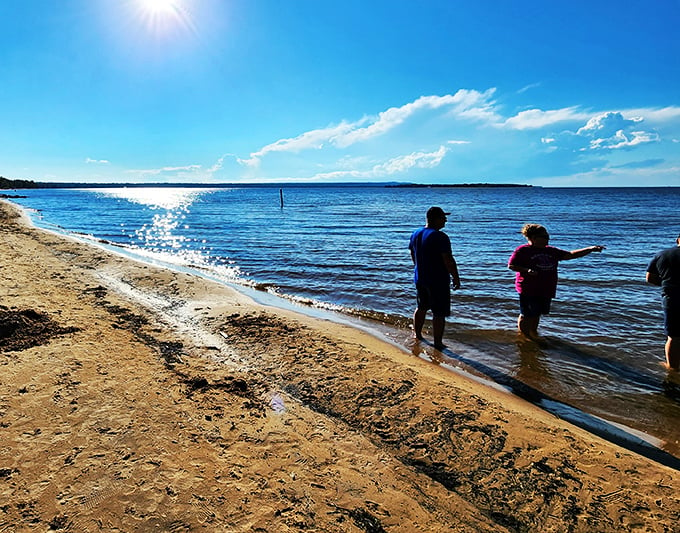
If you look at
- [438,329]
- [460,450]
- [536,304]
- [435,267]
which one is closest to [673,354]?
[536,304]

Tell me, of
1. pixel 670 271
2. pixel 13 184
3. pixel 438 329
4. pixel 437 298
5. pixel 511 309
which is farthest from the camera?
pixel 13 184

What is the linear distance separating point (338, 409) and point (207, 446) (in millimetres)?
1363

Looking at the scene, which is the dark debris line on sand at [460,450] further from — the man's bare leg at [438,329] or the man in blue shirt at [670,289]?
the man in blue shirt at [670,289]

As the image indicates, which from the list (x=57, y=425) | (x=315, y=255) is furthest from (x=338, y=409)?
(x=315, y=255)

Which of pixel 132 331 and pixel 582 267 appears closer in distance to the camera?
pixel 132 331

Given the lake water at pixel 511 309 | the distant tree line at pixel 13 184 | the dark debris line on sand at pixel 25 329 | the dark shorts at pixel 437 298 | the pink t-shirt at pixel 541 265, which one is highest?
the distant tree line at pixel 13 184

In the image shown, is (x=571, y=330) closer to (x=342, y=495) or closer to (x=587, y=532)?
(x=587, y=532)

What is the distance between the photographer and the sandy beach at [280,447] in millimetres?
2520

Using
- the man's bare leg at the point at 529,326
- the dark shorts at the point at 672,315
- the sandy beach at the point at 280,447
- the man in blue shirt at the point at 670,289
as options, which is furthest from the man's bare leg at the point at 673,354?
the sandy beach at the point at 280,447

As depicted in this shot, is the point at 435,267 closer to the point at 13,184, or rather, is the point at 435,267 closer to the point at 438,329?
the point at 438,329

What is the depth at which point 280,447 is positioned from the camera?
320 cm

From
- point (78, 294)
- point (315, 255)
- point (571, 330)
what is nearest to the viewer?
point (571, 330)

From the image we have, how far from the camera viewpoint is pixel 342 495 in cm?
269

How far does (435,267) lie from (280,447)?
3579 millimetres
